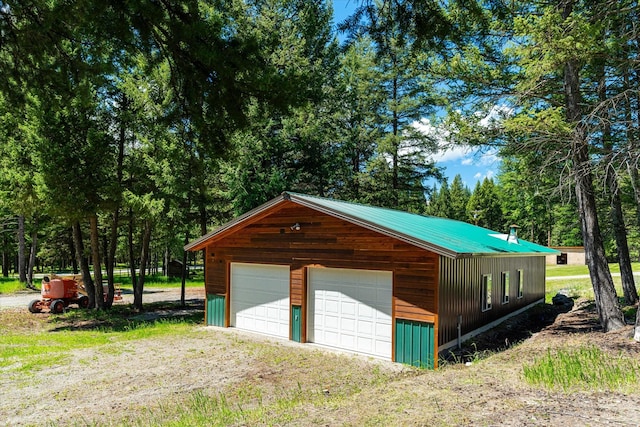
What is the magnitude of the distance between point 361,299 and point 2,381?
26.0 feet

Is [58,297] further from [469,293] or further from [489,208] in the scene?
[489,208]

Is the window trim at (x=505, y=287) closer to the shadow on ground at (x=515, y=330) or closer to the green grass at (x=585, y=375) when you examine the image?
the shadow on ground at (x=515, y=330)

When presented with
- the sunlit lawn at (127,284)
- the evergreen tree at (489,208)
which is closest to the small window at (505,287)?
the sunlit lawn at (127,284)

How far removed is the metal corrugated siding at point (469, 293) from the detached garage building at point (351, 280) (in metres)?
0.03

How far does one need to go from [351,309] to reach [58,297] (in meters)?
13.5

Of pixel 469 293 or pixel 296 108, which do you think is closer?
pixel 296 108

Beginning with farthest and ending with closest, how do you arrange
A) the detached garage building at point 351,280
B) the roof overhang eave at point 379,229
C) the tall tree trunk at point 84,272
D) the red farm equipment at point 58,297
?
the tall tree trunk at point 84,272
the red farm equipment at point 58,297
the detached garage building at point 351,280
the roof overhang eave at point 379,229

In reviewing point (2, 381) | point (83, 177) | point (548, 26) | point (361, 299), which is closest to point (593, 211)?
point (548, 26)

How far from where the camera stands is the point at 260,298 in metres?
12.9

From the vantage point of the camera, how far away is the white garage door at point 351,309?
403 inches

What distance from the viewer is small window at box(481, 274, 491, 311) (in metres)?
12.3

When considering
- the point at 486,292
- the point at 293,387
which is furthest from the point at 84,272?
the point at 486,292

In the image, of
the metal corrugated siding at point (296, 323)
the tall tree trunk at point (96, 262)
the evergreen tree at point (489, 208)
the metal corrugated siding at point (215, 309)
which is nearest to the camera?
the metal corrugated siding at point (296, 323)

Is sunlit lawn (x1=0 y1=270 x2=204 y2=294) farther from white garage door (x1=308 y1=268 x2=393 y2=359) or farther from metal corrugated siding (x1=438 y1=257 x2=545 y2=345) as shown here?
metal corrugated siding (x1=438 y1=257 x2=545 y2=345)
